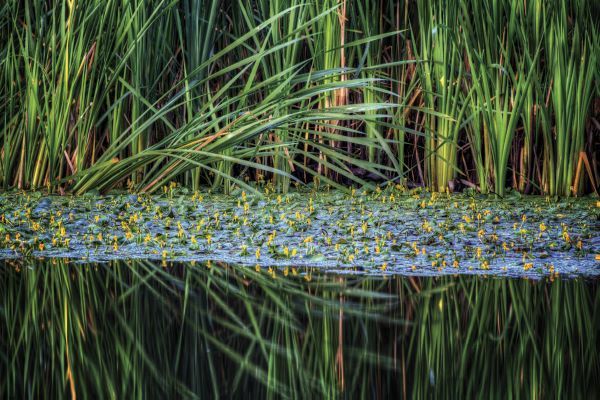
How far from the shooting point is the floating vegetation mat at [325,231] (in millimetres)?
5312

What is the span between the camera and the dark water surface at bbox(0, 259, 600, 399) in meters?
3.04

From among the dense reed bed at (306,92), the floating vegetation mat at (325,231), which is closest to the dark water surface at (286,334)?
the floating vegetation mat at (325,231)

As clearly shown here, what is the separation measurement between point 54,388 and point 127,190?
5.00m

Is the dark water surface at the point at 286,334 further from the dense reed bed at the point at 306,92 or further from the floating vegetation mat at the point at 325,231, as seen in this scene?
the dense reed bed at the point at 306,92

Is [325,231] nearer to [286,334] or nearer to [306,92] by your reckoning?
[306,92]

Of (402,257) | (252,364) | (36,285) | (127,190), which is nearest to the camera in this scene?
(252,364)

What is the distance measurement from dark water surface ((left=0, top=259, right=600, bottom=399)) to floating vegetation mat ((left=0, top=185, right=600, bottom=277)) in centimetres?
33

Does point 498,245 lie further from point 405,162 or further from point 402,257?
point 405,162

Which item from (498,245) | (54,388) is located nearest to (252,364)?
(54,388)

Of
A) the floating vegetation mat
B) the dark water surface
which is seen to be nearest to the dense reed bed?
the floating vegetation mat

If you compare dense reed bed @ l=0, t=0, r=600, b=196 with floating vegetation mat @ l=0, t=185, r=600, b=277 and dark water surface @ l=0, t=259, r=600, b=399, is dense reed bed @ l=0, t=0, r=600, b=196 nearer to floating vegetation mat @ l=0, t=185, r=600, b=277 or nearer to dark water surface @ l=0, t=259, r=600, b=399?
floating vegetation mat @ l=0, t=185, r=600, b=277

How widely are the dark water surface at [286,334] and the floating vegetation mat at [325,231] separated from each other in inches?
13.2

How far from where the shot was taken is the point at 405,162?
8.47 meters

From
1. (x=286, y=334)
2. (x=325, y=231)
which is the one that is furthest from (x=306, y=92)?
(x=286, y=334)
